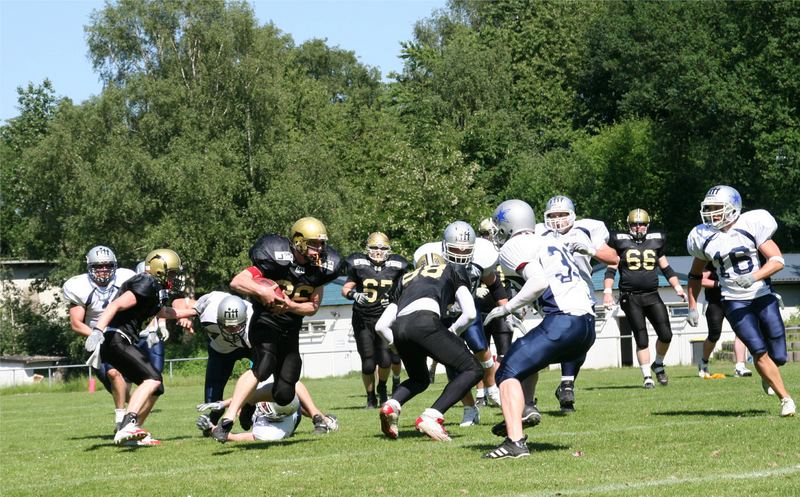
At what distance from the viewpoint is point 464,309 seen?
906cm

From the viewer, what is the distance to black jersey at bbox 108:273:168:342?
1016 centimetres

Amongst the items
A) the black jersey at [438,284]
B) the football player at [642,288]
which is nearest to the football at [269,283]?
the black jersey at [438,284]

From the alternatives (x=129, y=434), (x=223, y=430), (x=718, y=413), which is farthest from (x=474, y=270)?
(x=129, y=434)

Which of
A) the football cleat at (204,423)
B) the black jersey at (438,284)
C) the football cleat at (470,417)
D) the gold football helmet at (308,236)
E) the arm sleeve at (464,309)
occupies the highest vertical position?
the gold football helmet at (308,236)

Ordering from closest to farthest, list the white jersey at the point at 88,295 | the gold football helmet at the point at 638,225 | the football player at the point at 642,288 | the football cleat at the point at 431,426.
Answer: the football cleat at the point at 431,426, the white jersey at the point at 88,295, the football player at the point at 642,288, the gold football helmet at the point at 638,225

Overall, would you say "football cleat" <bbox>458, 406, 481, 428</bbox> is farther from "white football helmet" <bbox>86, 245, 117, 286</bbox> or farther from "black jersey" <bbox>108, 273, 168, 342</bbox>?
"white football helmet" <bbox>86, 245, 117, 286</bbox>

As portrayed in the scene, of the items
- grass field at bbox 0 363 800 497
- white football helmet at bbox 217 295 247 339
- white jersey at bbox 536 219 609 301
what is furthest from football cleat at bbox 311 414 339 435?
white jersey at bbox 536 219 609 301

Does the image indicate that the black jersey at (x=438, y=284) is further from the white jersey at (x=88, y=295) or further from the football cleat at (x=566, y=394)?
the white jersey at (x=88, y=295)

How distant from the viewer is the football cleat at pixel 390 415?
9.12 metres

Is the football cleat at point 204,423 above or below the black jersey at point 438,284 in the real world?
below

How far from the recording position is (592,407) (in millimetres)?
12016

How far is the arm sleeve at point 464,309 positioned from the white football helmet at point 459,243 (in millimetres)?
279

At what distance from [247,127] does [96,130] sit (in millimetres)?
5944

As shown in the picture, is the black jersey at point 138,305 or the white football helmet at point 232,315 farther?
the white football helmet at point 232,315
